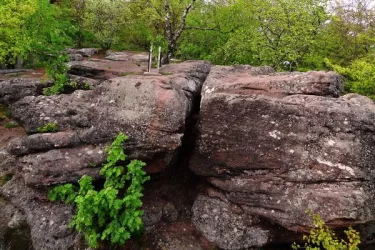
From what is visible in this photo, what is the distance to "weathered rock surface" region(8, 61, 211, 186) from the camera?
35.6ft

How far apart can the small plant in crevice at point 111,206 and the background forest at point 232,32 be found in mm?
7607

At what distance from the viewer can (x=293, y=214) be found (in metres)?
10.1

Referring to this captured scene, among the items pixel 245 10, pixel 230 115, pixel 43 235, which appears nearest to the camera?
pixel 43 235

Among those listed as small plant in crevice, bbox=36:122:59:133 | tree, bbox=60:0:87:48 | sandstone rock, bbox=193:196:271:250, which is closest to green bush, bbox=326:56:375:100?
sandstone rock, bbox=193:196:271:250

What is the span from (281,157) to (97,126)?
7.18 meters

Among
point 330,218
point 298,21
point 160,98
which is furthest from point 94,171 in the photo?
point 298,21

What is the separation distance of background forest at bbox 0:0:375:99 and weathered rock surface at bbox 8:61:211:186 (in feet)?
12.9

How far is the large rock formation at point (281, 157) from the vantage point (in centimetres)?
988

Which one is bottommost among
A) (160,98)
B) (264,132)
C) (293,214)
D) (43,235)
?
(43,235)

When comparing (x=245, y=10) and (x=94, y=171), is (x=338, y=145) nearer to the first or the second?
(x=94, y=171)

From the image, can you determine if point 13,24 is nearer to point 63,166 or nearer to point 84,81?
point 84,81

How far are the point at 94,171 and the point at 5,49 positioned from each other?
12.0 metres

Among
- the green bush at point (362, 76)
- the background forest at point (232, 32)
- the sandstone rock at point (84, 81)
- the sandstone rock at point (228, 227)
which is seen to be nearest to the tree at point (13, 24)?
the background forest at point (232, 32)

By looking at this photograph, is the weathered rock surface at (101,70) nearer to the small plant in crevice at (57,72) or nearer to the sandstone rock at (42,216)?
the small plant in crevice at (57,72)
